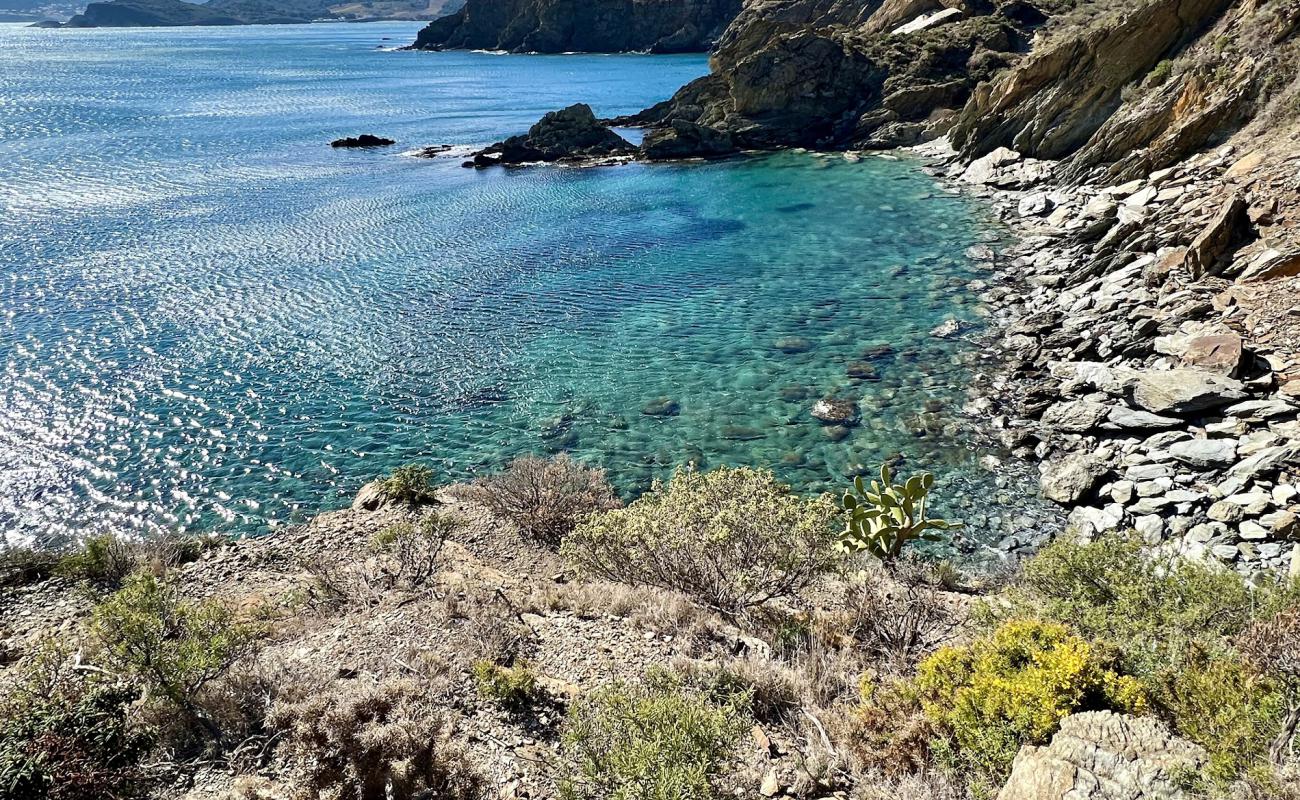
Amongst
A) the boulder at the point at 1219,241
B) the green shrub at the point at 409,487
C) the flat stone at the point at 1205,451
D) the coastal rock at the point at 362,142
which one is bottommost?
the green shrub at the point at 409,487

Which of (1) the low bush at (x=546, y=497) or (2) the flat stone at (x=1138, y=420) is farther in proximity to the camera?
(2) the flat stone at (x=1138, y=420)

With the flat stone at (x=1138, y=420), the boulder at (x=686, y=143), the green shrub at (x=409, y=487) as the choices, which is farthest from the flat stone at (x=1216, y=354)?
the boulder at (x=686, y=143)

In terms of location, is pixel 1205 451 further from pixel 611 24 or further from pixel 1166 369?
pixel 611 24

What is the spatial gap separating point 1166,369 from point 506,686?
691 inches

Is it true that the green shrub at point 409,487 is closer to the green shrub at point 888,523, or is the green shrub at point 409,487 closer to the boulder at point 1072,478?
the green shrub at point 888,523

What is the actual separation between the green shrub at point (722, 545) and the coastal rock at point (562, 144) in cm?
5069

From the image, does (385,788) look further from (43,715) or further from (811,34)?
(811,34)

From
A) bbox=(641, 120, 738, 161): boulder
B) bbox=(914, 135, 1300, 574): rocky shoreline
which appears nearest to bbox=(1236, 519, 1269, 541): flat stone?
bbox=(914, 135, 1300, 574): rocky shoreline

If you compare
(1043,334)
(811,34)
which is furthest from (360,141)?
(1043,334)

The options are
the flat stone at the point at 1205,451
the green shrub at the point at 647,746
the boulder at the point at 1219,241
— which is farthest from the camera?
the boulder at the point at 1219,241

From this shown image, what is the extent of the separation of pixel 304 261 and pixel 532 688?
3082 cm

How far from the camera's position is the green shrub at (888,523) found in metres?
13.1

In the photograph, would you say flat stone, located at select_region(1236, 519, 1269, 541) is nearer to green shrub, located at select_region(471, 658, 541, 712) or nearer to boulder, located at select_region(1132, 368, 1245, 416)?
boulder, located at select_region(1132, 368, 1245, 416)

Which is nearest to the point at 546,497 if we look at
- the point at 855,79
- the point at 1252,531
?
the point at 1252,531
